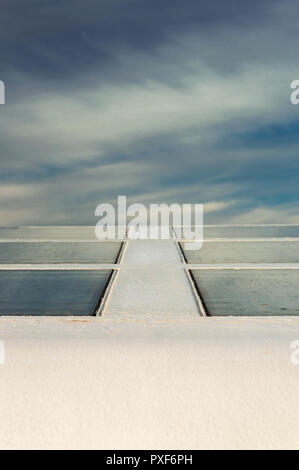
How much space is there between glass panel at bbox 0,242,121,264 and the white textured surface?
1.53 meters

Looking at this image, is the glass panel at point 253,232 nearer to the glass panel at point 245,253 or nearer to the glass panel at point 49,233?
the glass panel at point 245,253

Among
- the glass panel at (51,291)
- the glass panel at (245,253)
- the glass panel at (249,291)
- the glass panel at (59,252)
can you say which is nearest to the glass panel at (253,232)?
the glass panel at (245,253)

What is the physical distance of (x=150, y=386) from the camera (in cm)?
141

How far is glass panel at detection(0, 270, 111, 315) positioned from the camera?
2.21 meters

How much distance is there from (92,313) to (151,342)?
19.0 inches

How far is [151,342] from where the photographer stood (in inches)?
68.9

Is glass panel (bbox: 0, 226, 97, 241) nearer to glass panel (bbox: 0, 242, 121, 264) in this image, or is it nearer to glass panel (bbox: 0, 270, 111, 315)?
glass panel (bbox: 0, 242, 121, 264)

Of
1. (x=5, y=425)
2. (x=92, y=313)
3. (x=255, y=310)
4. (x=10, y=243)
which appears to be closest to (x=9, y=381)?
(x=5, y=425)

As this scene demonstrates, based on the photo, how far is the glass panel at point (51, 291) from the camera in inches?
86.9

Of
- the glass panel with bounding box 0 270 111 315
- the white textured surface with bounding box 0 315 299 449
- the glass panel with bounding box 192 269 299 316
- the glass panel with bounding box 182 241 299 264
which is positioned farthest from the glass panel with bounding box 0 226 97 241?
the white textured surface with bounding box 0 315 299 449

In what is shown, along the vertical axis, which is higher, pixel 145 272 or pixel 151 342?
pixel 145 272
